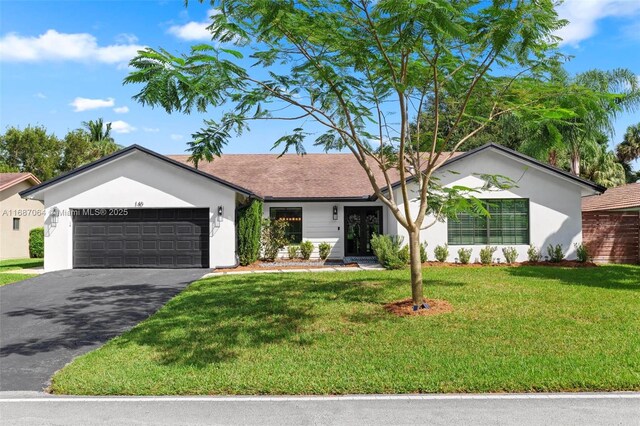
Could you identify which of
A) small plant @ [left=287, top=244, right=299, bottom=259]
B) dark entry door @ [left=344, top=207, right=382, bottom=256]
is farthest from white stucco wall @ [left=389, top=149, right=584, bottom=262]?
small plant @ [left=287, top=244, right=299, bottom=259]

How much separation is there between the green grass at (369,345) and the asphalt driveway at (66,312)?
52 centimetres

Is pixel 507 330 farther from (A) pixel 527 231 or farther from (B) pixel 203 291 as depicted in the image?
(A) pixel 527 231

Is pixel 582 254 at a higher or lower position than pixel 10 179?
lower

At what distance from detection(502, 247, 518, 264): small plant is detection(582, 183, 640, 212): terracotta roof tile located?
20.6 ft

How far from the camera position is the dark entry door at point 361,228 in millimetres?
19609

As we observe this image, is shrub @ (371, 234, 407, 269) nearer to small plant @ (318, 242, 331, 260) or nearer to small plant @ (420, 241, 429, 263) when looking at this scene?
small plant @ (420, 241, 429, 263)

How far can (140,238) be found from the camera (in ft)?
55.1

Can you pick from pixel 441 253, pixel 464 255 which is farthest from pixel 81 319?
pixel 464 255

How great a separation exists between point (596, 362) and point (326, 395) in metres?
3.76

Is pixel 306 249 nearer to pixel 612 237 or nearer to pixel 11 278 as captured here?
pixel 11 278

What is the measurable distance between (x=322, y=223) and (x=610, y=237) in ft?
39.6

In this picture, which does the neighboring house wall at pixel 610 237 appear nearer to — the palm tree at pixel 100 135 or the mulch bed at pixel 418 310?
the mulch bed at pixel 418 310

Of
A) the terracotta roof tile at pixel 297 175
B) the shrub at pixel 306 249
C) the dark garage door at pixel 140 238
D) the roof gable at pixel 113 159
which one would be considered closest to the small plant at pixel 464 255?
the terracotta roof tile at pixel 297 175

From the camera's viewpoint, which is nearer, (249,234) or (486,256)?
(486,256)
